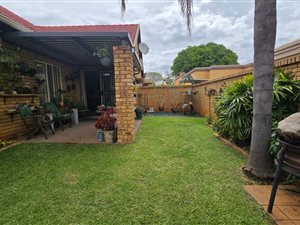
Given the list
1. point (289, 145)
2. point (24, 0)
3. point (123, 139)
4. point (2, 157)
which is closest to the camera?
point (289, 145)

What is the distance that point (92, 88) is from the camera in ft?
29.2

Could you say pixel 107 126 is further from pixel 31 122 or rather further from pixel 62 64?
pixel 62 64

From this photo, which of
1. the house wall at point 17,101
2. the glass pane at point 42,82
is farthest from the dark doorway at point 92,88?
the glass pane at point 42,82

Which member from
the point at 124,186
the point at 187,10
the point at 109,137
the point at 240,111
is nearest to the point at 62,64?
the point at 109,137

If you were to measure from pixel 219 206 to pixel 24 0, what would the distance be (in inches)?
350

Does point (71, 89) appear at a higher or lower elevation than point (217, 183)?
higher

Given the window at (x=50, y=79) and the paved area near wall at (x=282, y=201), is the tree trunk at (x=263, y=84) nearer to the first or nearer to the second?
the paved area near wall at (x=282, y=201)

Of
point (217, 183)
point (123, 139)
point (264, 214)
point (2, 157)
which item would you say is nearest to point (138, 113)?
point (123, 139)

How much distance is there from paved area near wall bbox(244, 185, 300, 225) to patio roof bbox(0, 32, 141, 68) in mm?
3566

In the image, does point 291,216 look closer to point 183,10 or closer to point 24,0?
point 183,10

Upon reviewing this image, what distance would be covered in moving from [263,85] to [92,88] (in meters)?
8.05

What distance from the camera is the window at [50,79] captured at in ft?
20.4

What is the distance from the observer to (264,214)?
1689 millimetres

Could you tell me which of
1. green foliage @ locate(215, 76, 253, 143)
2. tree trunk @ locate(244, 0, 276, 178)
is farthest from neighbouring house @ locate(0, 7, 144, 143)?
tree trunk @ locate(244, 0, 276, 178)
